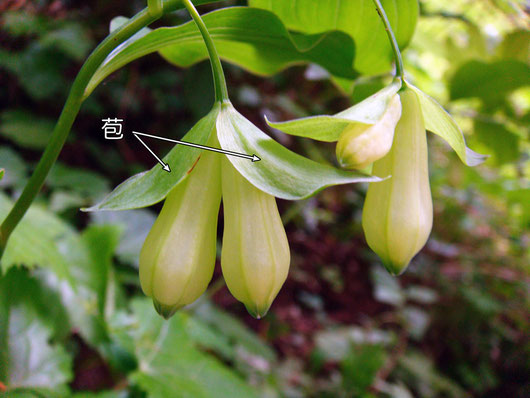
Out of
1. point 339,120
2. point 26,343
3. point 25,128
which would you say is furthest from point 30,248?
point 25,128

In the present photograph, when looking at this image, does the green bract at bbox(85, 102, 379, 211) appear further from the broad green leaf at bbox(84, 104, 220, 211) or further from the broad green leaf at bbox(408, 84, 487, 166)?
the broad green leaf at bbox(408, 84, 487, 166)

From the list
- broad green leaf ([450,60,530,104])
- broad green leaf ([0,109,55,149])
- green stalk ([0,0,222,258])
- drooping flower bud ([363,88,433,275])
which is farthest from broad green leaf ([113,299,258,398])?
broad green leaf ([450,60,530,104])

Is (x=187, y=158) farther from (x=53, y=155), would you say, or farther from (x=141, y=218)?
(x=141, y=218)

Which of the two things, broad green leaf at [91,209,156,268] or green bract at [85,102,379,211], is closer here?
green bract at [85,102,379,211]

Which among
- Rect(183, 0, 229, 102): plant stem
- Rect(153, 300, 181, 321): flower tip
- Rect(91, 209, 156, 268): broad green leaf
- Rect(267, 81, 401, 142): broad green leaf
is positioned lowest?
Rect(91, 209, 156, 268): broad green leaf

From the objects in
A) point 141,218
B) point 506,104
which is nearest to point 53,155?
point 141,218
